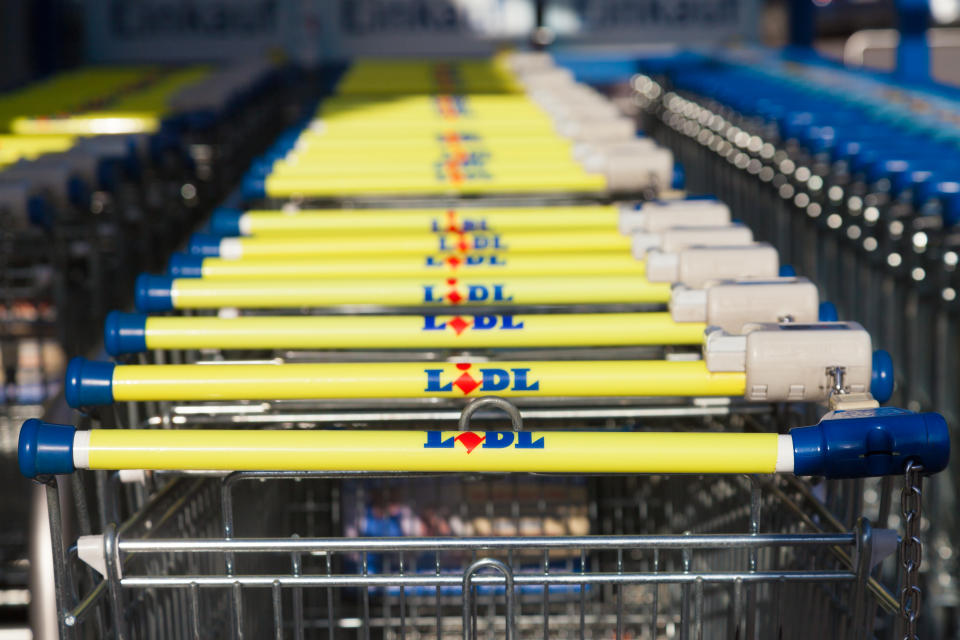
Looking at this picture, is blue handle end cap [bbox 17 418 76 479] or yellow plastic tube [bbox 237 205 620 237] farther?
yellow plastic tube [bbox 237 205 620 237]

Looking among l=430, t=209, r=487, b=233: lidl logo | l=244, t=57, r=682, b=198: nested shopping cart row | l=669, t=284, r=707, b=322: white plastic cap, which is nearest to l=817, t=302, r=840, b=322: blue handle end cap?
l=669, t=284, r=707, b=322: white plastic cap

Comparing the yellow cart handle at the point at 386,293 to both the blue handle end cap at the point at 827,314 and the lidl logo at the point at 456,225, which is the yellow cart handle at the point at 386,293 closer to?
the blue handle end cap at the point at 827,314

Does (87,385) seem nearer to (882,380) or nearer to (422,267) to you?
(422,267)

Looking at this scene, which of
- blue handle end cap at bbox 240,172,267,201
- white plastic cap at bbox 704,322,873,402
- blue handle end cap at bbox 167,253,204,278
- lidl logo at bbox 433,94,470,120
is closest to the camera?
white plastic cap at bbox 704,322,873,402

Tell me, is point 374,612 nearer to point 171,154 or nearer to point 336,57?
point 171,154

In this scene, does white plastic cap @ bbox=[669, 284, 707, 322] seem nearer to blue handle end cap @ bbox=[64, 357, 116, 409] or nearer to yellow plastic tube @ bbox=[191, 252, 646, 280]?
yellow plastic tube @ bbox=[191, 252, 646, 280]

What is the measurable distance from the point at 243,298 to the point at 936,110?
9.72 ft

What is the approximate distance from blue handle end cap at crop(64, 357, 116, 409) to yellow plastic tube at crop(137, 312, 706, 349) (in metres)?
0.18

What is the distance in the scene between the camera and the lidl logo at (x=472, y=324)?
81.7 inches

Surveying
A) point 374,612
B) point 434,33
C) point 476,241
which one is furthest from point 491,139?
point 434,33

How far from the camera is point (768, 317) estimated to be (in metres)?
2.02

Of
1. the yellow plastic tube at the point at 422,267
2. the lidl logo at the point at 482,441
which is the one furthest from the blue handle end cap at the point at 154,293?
the lidl logo at the point at 482,441

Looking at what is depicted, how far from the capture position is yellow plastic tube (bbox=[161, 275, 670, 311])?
225 cm

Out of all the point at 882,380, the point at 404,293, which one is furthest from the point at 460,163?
the point at 882,380
